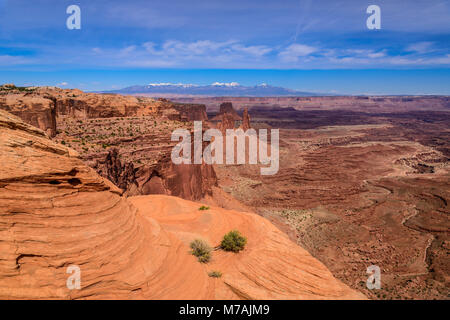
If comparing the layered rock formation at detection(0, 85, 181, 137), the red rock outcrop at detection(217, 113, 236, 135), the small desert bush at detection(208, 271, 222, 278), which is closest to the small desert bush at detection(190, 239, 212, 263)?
the small desert bush at detection(208, 271, 222, 278)

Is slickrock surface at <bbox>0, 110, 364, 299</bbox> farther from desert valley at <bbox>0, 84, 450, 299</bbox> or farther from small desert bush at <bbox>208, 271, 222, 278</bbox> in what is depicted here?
small desert bush at <bbox>208, 271, 222, 278</bbox>

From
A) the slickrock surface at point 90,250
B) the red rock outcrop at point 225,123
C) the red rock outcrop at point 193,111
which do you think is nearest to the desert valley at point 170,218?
the slickrock surface at point 90,250

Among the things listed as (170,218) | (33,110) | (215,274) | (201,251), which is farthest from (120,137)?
(215,274)

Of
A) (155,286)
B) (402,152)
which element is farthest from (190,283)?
(402,152)

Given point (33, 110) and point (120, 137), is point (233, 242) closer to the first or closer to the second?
point (120, 137)

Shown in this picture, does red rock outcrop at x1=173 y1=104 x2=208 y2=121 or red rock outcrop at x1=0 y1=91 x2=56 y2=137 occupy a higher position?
red rock outcrop at x1=173 y1=104 x2=208 y2=121

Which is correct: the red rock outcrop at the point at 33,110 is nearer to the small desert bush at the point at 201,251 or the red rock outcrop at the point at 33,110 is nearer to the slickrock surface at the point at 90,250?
the slickrock surface at the point at 90,250
